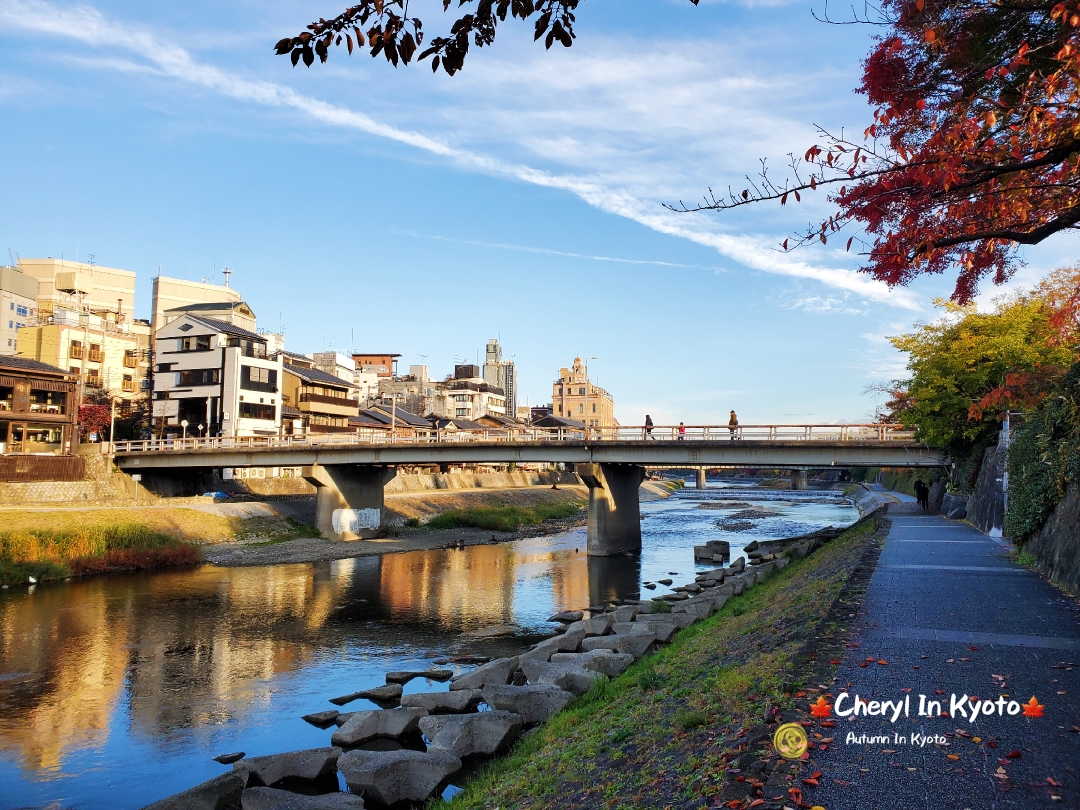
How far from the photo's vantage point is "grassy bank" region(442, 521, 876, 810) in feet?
21.1

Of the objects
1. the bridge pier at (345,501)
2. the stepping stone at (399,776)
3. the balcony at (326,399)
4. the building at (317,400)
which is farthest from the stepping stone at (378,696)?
the balcony at (326,399)

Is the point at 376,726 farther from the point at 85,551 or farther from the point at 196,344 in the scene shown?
the point at 196,344

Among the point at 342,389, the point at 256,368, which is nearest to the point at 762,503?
the point at 342,389

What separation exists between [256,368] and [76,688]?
45.5m

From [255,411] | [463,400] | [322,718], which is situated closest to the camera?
[322,718]

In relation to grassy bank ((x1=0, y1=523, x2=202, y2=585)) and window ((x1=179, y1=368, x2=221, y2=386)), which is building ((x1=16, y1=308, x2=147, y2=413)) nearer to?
window ((x1=179, y1=368, x2=221, y2=386))

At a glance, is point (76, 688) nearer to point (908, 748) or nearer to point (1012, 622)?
point (908, 748)

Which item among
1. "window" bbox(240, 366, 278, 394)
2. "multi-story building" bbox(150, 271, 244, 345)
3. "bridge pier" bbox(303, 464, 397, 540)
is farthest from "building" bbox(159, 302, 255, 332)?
"bridge pier" bbox(303, 464, 397, 540)

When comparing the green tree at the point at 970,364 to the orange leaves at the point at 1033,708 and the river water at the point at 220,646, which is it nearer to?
the river water at the point at 220,646

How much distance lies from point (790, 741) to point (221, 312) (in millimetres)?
73518

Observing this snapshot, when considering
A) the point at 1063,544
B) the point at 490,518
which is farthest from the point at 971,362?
the point at 490,518

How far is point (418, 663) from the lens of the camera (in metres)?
18.3

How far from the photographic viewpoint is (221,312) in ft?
232

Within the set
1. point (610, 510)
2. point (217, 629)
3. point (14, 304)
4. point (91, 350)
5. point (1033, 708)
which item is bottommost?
point (217, 629)
